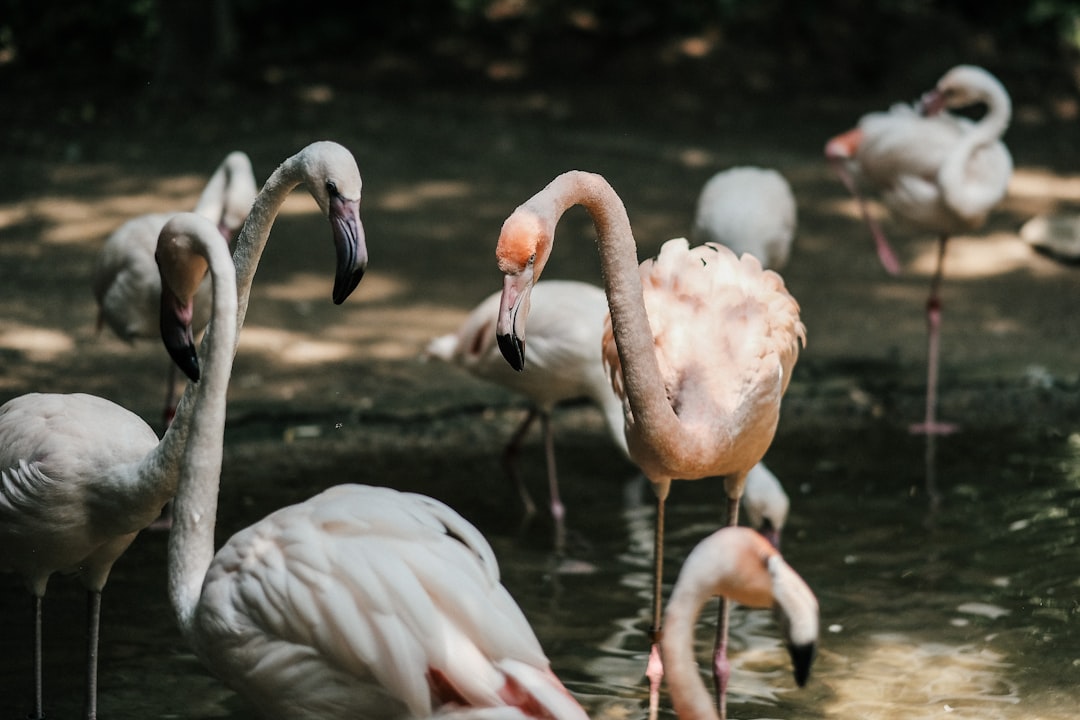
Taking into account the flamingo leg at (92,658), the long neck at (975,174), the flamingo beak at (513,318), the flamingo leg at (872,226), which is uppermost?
the flamingo beak at (513,318)

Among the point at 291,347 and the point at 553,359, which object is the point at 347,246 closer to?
the point at 553,359

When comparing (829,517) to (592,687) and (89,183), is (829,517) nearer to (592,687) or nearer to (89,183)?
(592,687)

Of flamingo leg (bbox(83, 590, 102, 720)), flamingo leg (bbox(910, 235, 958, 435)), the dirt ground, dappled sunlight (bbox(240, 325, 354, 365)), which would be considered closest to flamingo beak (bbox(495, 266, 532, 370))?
flamingo leg (bbox(83, 590, 102, 720))

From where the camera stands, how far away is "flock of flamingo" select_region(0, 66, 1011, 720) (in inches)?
114

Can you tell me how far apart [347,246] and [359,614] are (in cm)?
86

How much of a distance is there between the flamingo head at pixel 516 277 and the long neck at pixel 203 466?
65cm

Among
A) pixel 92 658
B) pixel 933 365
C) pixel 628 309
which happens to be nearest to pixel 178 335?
pixel 92 658

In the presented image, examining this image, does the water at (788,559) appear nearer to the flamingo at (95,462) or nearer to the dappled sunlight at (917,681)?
the dappled sunlight at (917,681)

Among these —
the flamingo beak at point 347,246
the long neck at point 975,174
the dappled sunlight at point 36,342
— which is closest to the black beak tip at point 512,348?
the flamingo beak at point 347,246

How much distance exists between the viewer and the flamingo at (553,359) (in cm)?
553

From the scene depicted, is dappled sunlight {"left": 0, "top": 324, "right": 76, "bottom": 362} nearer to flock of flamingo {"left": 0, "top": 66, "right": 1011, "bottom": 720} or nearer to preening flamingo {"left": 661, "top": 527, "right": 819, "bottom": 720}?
flock of flamingo {"left": 0, "top": 66, "right": 1011, "bottom": 720}

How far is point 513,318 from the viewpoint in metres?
3.19

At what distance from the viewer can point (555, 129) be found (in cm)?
1050

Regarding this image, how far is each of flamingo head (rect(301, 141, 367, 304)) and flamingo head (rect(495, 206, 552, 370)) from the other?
0.33 metres
